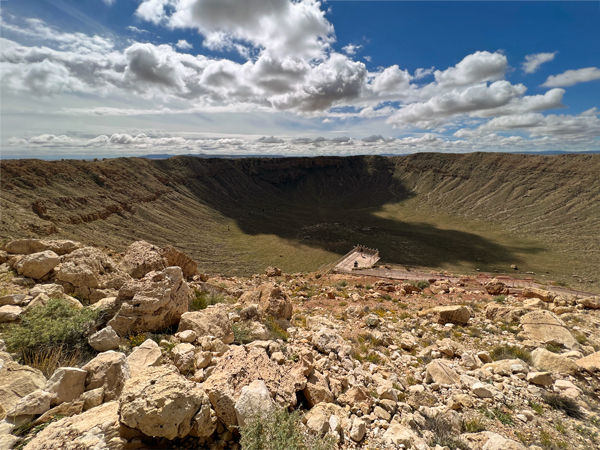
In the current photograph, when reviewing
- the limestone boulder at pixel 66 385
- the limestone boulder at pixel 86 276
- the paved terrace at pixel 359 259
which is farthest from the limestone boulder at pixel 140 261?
the paved terrace at pixel 359 259

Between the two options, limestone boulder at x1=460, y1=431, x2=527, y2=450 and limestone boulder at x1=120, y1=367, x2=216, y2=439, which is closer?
limestone boulder at x1=120, y1=367, x2=216, y2=439

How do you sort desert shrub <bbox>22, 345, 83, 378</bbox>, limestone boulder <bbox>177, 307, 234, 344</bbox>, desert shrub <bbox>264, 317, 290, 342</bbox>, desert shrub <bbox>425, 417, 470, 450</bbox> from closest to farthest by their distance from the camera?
desert shrub <bbox>425, 417, 470, 450</bbox>
desert shrub <bbox>22, 345, 83, 378</bbox>
limestone boulder <bbox>177, 307, 234, 344</bbox>
desert shrub <bbox>264, 317, 290, 342</bbox>

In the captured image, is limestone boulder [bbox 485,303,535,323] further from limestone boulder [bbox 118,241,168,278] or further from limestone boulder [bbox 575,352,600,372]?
limestone boulder [bbox 118,241,168,278]

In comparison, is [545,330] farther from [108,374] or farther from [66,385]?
[66,385]

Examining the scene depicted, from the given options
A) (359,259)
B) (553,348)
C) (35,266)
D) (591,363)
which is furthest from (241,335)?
(359,259)

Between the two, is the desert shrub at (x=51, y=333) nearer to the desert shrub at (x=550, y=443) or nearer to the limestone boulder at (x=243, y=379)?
the limestone boulder at (x=243, y=379)

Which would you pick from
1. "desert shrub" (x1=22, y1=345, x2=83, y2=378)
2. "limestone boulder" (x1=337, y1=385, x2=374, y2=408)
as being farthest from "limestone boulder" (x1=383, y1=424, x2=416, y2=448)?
"desert shrub" (x1=22, y1=345, x2=83, y2=378)

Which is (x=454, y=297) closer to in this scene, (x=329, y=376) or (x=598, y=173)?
(x=329, y=376)
